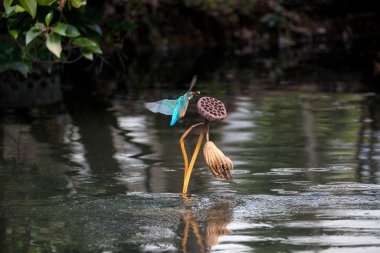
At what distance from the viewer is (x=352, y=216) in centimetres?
511

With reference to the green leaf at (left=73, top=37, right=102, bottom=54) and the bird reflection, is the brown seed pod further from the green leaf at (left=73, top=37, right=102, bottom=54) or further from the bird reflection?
the green leaf at (left=73, top=37, right=102, bottom=54)

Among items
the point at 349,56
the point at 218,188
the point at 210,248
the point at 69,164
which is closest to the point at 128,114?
the point at 69,164

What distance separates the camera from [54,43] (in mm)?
6953

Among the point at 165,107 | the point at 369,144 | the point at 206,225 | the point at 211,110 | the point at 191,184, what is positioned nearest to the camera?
the point at 206,225

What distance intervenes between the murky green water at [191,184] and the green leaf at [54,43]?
818mm

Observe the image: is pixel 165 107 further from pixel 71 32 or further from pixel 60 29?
pixel 71 32

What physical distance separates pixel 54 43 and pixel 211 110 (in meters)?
2.22

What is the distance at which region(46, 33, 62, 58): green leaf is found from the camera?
6.89 meters

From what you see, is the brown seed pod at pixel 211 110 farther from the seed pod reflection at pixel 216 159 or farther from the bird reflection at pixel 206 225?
the bird reflection at pixel 206 225

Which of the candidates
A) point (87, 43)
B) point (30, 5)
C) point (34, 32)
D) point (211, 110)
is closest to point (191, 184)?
point (211, 110)

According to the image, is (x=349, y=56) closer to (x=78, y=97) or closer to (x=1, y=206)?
(x=78, y=97)

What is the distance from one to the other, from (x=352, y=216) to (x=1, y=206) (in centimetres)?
202

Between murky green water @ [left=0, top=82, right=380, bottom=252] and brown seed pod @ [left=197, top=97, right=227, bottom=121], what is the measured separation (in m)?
0.55

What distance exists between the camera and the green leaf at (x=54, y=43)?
271 inches
